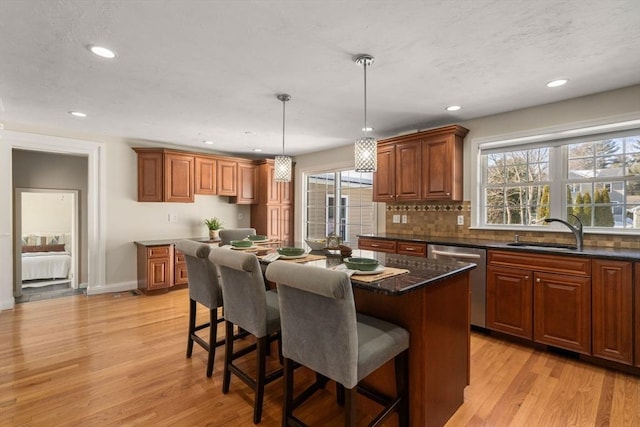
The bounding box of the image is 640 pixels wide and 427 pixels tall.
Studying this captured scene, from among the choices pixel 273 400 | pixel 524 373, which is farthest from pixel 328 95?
pixel 524 373

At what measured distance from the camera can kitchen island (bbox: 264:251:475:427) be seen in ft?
5.39

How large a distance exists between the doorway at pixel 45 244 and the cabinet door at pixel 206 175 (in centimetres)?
215

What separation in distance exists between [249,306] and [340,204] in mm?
3759

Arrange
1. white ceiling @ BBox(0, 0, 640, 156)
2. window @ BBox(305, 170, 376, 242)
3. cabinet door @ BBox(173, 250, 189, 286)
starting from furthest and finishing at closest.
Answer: window @ BBox(305, 170, 376, 242), cabinet door @ BBox(173, 250, 189, 286), white ceiling @ BBox(0, 0, 640, 156)

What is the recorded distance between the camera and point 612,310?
95.5 inches

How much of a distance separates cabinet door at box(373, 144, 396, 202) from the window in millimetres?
556

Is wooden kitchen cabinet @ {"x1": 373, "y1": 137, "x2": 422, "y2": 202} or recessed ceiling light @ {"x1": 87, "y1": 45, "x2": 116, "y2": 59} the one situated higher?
recessed ceiling light @ {"x1": 87, "y1": 45, "x2": 116, "y2": 59}

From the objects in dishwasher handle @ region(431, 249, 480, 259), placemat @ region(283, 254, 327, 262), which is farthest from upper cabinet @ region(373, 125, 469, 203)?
placemat @ region(283, 254, 327, 262)

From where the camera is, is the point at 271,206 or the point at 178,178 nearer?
the point at 178,178

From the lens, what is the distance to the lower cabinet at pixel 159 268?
4512 mm

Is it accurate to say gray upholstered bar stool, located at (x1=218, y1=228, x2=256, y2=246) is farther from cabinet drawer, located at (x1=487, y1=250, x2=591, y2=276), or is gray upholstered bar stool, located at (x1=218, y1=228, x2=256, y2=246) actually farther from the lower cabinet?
cabinet drawer, located at (x1=487, y1=250, x2=591, y2=276)

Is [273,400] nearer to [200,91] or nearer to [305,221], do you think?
[200,91]

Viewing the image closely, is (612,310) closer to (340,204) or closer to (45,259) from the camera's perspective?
(340,204)

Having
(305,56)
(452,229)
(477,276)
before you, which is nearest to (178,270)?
(305,56)
